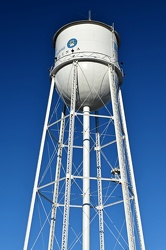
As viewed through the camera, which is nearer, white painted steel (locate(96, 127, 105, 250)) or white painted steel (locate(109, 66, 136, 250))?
white painted steel (locate(109, 66, 136, 250))

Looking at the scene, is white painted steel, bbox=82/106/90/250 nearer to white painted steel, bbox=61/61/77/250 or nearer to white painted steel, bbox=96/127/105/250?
white painted steel, bbox=96/127/105/250

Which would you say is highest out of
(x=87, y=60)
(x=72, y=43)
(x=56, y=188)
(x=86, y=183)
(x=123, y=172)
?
(x=72, y=43)

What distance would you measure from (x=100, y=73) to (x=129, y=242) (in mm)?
7083

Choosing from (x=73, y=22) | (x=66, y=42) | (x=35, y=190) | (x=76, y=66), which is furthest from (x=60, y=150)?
(x=73, y=22)

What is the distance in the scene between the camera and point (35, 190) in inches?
543

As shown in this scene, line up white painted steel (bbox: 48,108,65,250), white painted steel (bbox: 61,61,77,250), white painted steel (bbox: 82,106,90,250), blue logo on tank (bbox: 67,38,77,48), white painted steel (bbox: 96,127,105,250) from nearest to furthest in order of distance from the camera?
1. white painted steel (bbox: 61,61,77,250)
2. white painted steel (bbox: 82,106,90,250)
3. white painted steel (bbox: 48,108,65,250)
4. white painted steel (bbox: 96,127,105,250)
5. blue logo on tank (bbox: 67,38,77,48)

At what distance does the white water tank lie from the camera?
15.0 meters

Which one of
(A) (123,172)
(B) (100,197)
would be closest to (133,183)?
(A) (123,172)

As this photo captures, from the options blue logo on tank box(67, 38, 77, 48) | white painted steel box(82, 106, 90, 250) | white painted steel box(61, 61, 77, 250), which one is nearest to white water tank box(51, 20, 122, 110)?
blue logo on tank box(67, 38, 77, 48)

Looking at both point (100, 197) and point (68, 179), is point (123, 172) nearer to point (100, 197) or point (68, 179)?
point (68, 179)

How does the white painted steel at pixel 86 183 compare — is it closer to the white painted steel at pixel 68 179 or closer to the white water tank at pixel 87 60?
the white water tank at pixel 87 60

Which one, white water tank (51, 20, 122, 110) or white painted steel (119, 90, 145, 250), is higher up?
white water tank (51, 20, 122, 110)

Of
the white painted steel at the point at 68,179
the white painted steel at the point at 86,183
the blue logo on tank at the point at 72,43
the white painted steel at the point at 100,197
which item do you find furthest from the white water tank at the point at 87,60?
the white painted steel at the point at 100,197

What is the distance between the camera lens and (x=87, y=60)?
→ 15.1 m
